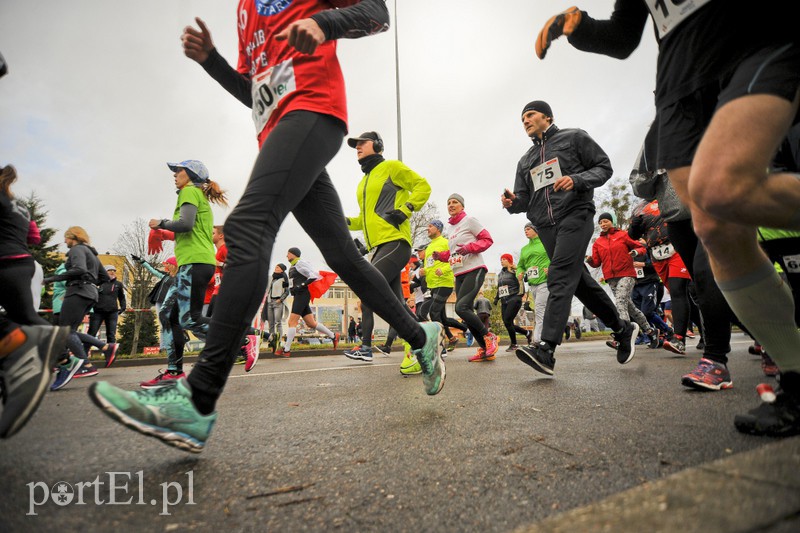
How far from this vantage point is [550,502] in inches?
38.8

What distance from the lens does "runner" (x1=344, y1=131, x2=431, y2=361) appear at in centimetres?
404

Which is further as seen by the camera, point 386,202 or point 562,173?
point 386,202

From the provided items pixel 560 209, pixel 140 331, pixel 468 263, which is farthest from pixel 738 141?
pixel 140 331

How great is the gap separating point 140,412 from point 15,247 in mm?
2641

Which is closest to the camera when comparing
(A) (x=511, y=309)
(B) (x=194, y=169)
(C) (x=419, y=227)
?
(B) (x=194, y=169)

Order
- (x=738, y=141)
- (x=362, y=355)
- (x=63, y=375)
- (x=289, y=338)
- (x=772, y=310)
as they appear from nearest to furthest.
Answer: (x=738, y=141)
(x=772, y=310)
(x=63, y=375)
(x=362, y=355)
(x=289, y=338)

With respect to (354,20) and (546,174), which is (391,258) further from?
(354,20)

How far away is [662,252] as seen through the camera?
566 cm

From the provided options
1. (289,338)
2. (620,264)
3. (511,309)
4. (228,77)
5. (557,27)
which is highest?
(557,27)

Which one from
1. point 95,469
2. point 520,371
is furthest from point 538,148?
point 95,469

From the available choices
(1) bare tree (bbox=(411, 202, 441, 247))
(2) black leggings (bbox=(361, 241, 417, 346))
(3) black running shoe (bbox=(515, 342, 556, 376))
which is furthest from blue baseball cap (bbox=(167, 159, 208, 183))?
(1) bare tree (bbox=(411, 202, 441, 247))

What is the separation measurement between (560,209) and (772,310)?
207 cm

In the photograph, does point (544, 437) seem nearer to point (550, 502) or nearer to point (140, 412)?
point (550, 502)

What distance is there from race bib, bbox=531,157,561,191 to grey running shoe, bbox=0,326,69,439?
3344 millimetres
